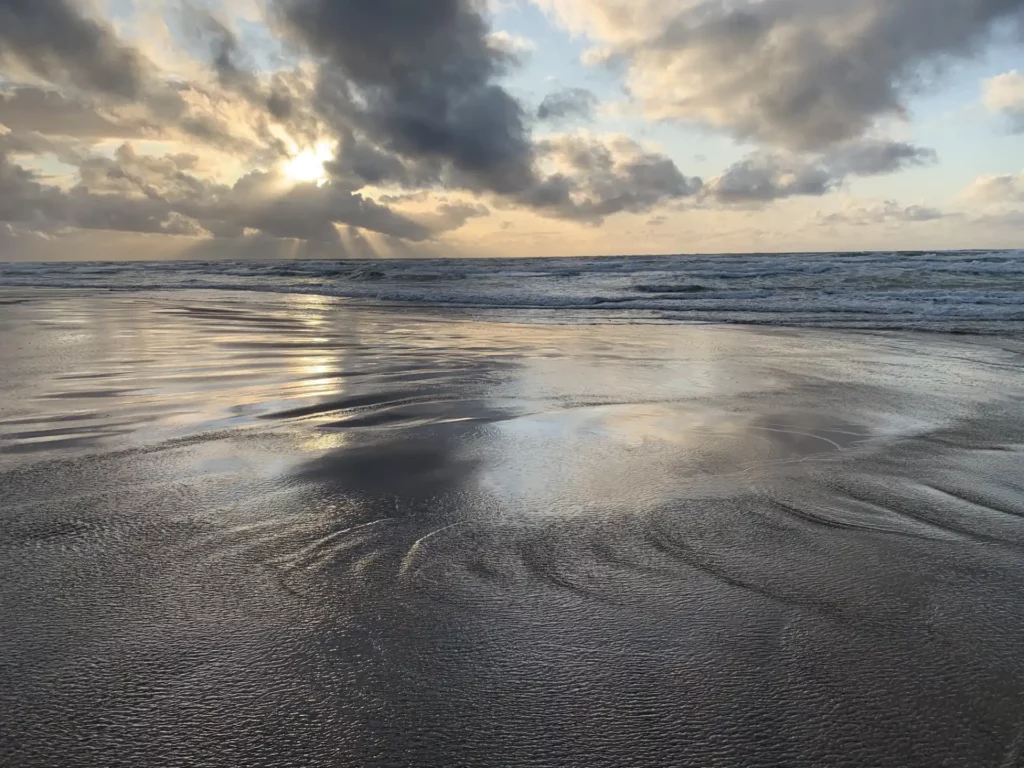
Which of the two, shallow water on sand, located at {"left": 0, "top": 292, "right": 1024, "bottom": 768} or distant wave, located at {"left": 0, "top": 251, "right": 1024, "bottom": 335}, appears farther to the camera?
distant wave, located at {"left": 0, "top": 251, "right": 1024, "bottom": 335}

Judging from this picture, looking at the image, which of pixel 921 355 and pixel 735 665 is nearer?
pixel 735 665

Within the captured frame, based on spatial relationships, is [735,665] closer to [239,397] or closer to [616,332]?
[239,397]

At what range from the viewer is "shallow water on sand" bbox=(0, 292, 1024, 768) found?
161 centimetres

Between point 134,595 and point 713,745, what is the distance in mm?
1820

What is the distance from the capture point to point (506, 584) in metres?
2.33

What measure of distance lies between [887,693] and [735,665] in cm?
38

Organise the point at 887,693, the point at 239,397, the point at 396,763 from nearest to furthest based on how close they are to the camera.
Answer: the point at 396,763 < the point at 887,693 < the point at 239,397

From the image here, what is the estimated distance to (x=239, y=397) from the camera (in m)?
5.56

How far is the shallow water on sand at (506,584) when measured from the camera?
1.61 metres

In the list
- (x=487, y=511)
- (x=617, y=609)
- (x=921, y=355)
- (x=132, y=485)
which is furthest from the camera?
(x=921, y=355)

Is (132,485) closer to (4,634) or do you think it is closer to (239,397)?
(4,634)

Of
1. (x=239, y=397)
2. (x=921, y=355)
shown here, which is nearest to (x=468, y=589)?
(x=239, y=397)

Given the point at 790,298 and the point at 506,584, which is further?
the point at 790,298

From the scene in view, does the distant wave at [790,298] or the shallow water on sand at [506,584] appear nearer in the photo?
the shallow water on sand at [506,584]
